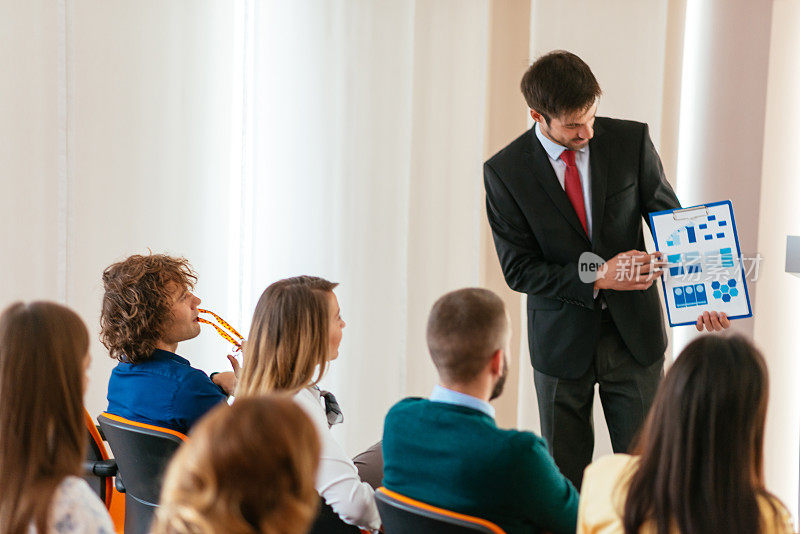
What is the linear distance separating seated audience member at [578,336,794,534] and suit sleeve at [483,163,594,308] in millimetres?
1049

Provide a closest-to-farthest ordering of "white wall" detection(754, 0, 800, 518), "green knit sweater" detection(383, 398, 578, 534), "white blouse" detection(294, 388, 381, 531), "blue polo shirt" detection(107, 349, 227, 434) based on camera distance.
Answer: "green knit sweater" detection(383, 398, 578, 534), "white blouse" detection(294, 388, 381, 531), "blue polo shirt" detection(107, 349, 227, 434), "white wall" detection(754, 0, 800, 518)

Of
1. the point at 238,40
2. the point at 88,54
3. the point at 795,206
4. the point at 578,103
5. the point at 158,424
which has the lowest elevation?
the point at 158,424

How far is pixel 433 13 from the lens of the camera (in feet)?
11.3

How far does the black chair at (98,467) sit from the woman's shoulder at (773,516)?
158 centimetres

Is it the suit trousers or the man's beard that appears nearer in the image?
the man's beard

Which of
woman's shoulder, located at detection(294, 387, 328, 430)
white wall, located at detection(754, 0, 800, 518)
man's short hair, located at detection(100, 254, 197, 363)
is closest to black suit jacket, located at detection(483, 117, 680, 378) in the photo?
woman's shoulder, located at detection(294, 387, 328, 430)

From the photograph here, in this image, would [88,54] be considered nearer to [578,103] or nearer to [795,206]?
[578,103]

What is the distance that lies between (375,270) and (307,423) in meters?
2.59

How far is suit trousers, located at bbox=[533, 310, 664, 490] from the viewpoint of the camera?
7.88 ft

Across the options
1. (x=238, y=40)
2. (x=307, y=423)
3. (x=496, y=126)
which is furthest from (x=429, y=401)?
(x=238, y=40)

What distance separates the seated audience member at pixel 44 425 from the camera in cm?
126

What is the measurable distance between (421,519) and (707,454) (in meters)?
0.48

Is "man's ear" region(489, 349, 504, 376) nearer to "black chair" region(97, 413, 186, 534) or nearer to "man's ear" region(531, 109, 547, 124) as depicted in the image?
"black chair" region(97, 413, 186, 534)

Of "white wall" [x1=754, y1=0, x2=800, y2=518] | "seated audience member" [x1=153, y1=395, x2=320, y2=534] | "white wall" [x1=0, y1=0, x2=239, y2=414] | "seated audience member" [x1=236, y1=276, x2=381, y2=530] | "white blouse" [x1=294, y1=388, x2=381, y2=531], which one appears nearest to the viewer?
"seated audience member" [x1=153, y1=395, x2=320, y2=534]
